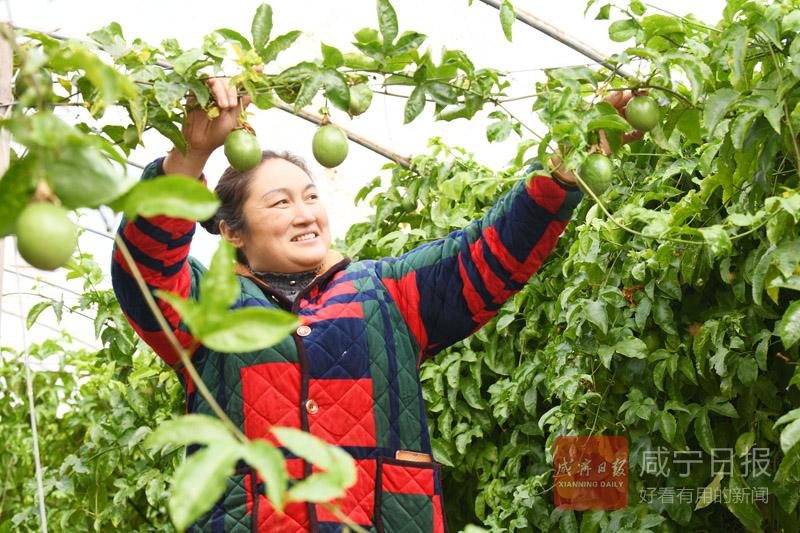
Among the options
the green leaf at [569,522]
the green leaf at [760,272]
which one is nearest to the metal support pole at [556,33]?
the green leaf at [569,522]

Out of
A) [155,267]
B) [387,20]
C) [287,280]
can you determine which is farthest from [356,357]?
[387,20]

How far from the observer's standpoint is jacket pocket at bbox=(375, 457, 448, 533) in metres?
1.44

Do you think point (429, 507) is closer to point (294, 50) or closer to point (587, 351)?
point (587, 351)

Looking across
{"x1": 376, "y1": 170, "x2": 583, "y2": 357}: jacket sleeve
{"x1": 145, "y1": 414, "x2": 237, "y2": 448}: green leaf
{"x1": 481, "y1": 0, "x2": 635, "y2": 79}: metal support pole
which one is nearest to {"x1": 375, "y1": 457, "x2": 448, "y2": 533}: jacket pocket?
{"x1": 376, "y1": 170, "x2": 583, "y2": 357}: jacket sleeve

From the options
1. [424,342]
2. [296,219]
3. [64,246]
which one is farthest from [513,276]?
[64,246]

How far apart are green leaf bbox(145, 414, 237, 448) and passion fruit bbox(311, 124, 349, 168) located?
2.77 feet

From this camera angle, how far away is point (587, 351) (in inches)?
78.0

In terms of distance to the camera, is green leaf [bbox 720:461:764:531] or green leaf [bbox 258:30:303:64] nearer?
green leaf [bbox 258:30:303:64]

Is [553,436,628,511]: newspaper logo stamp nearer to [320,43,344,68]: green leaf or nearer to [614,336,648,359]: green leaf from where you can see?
[614,336,648,359]: green leaf

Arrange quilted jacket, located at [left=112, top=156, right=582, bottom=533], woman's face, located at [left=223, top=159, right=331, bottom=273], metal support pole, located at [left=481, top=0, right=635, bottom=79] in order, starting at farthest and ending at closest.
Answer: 1. metal support pole, located at [left=481, top=0, right=635, bottom=79]
2. woman's face, located at [left=223, top=159, right=331, bottom=273]
3. quilted jacket, located at [left=112, top=156, right=582, bottom=533]

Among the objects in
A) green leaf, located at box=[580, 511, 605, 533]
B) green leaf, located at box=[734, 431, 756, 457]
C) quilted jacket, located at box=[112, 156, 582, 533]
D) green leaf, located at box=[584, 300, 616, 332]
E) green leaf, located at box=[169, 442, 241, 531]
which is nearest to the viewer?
green leaf, located at box=[169, 442, 241, 531]

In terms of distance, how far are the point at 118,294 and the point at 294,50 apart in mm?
2390

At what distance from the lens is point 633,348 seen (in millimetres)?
1869

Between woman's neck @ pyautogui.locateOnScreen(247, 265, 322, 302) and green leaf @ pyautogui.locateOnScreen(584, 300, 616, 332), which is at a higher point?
woman's neck @ pyautogui.locateOnScreen(247, 265, 322, 302)
